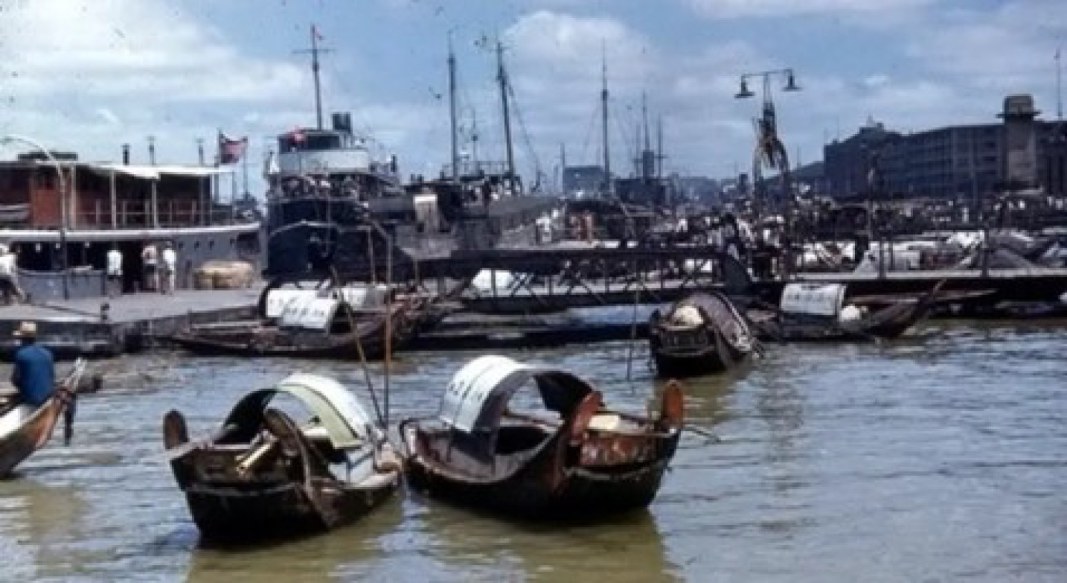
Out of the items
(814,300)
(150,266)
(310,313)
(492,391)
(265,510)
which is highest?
(150,266)

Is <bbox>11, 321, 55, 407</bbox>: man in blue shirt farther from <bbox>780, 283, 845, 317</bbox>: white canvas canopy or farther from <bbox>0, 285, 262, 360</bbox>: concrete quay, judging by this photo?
<bbox>780, 283, 845, 317</bbox>: white canvas canopy

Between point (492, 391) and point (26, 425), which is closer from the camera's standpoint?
point (492, 391)

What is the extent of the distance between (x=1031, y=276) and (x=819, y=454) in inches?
1222

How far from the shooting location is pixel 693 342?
38094mm

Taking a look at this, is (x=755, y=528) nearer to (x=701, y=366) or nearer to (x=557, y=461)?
(x=557, y=461)

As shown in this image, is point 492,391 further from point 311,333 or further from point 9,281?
point 9,281

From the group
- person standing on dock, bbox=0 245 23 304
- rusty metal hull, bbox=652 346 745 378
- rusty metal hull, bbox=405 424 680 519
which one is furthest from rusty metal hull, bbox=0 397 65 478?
person standing on dock, bbox=0 245 23 304

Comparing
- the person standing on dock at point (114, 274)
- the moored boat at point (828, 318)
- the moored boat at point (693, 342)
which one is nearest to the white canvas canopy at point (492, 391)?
the moored boat at point (693, 342)

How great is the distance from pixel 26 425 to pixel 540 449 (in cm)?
788

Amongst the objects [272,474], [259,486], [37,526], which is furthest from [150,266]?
[259,486]

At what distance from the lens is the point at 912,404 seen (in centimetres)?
3350

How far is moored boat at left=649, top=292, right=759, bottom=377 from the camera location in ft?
124

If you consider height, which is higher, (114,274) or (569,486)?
(114,274)

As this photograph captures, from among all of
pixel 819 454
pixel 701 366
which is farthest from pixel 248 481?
pixel 701 366
